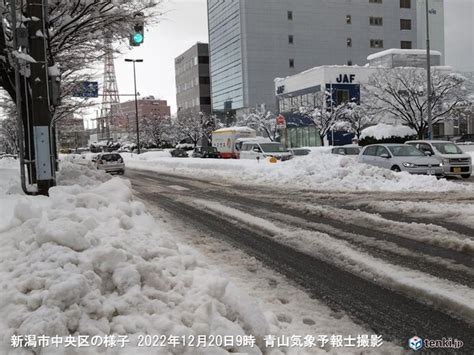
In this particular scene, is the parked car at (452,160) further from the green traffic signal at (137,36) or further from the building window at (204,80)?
the building window at (204,80)

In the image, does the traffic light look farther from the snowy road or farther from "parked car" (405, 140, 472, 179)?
"parked car" (405, 140, 472, 179)

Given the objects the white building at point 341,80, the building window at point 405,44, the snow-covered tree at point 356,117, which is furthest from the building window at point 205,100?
the snow-covered tree at point 356,117

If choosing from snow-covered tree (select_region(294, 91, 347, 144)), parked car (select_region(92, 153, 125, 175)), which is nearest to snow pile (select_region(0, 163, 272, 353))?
parked car (select_region(92, 153, 125, 175))

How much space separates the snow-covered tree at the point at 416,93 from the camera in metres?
35.3

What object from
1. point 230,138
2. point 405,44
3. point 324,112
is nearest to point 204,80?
point 405,44

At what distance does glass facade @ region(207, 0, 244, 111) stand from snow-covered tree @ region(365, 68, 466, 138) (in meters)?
41.6

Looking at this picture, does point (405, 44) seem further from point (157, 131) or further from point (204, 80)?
point (157, 131)

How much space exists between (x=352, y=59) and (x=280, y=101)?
3097cm

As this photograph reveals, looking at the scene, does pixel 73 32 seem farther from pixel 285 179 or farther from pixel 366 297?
pixel 366 297

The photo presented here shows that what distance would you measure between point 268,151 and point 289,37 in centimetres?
6382

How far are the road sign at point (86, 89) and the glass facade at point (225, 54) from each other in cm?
5395

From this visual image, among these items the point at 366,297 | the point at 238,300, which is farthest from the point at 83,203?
the point at 366,297

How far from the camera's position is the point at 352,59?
88938mm

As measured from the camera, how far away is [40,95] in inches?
332
